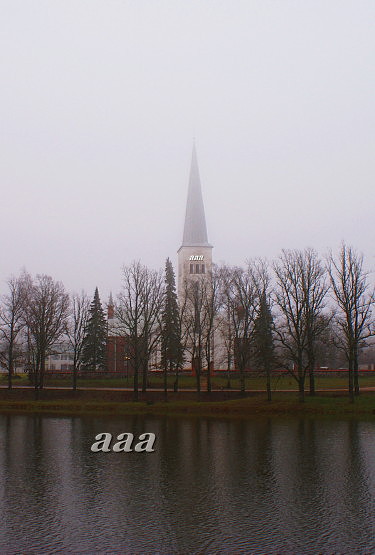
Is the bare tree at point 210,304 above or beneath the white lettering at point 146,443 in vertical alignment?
above

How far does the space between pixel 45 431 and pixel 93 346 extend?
41.3 metres

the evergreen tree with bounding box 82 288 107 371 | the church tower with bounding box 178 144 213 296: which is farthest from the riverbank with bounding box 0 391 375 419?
the church tower with bounding box 178 144 213 296

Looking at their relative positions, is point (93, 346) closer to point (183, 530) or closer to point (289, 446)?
point (289, 446)

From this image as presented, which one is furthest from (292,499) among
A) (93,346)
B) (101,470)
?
(93,346)

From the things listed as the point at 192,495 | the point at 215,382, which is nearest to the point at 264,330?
the point at 215,382

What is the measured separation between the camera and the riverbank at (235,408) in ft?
124

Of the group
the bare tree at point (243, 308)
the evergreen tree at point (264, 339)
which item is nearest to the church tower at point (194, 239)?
the bare tree at point (243, 308)

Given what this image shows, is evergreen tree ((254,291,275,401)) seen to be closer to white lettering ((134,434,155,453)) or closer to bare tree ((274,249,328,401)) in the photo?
bare tree ((274,249,328,401))

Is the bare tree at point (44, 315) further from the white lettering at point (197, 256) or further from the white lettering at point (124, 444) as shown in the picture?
the white lettering at point (197, 256)

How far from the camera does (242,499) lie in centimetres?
1471

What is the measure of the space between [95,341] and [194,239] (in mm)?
31752

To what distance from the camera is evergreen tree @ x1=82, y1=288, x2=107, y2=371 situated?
7006 cm

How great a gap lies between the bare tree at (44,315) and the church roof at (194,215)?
121 ft

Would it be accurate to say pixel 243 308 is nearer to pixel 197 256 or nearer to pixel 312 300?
pixel 312 300
